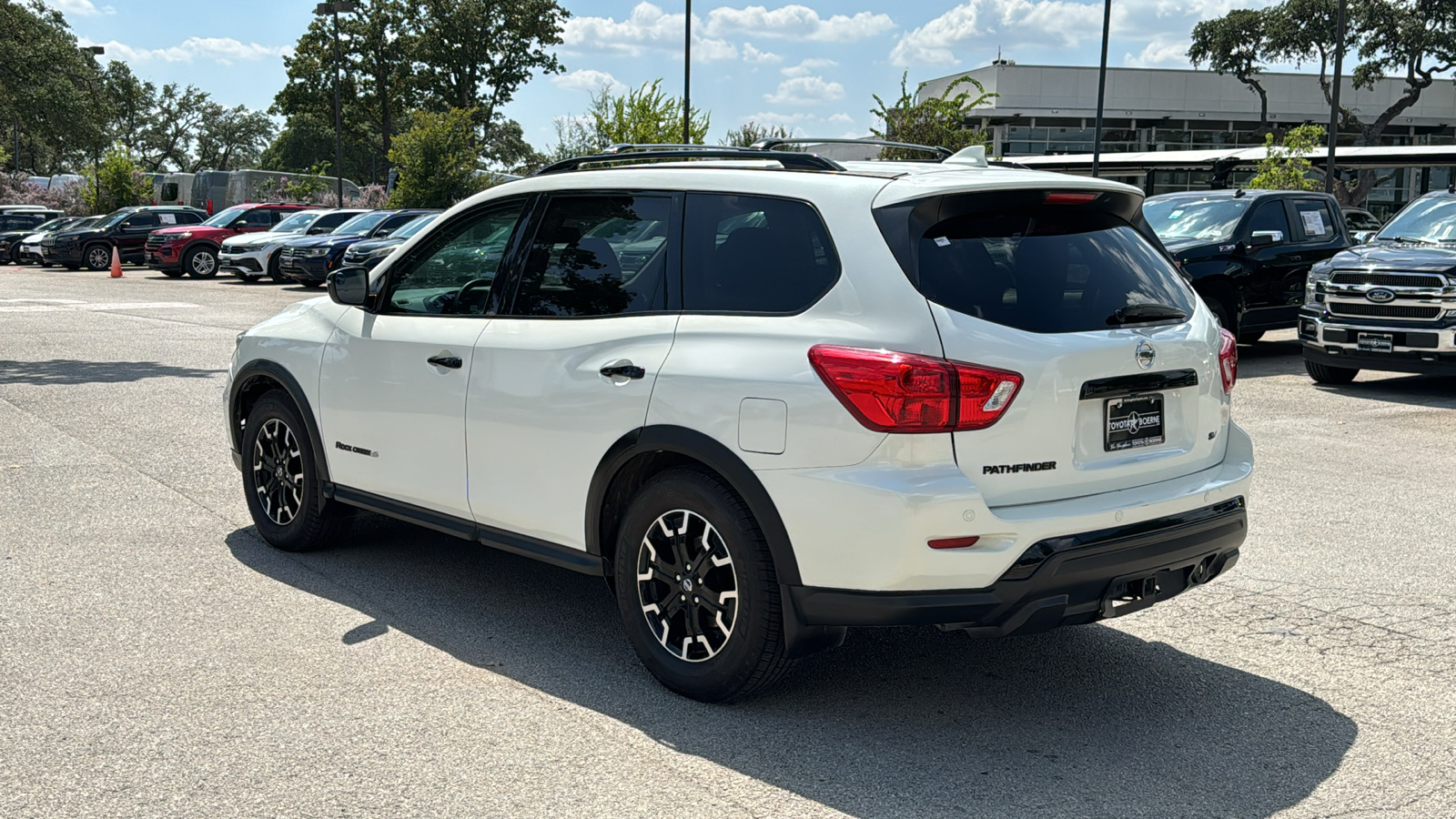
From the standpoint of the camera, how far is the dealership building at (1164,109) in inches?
2569

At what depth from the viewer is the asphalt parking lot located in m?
3.74

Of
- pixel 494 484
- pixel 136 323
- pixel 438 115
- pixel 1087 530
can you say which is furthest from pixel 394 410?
pixel 438 115

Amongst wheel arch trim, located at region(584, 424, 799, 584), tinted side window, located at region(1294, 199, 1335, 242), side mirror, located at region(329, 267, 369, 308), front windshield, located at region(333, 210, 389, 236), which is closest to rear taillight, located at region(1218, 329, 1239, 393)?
wheel arch trim, located at region(584, 424, 799, 584)

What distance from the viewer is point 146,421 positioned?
997 cm

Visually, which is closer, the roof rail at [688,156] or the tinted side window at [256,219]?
the roof rail at [688,156]

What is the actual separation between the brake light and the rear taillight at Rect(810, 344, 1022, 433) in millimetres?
777

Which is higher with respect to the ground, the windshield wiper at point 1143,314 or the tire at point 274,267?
the windshield wiper at point 1143,314

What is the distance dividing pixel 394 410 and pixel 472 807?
2.25 m

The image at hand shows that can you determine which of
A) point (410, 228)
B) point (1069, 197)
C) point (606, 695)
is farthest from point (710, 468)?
point (410, 228)

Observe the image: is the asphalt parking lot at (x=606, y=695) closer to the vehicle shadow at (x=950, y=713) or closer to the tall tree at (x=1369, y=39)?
the vehicle shadow at (x=950, y=713)

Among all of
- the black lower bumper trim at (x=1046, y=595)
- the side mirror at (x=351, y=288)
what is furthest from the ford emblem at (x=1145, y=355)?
the side mirror at (x=351, y=288)

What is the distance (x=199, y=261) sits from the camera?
31750mm

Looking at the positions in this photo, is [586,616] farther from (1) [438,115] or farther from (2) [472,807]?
(1) [438,115]

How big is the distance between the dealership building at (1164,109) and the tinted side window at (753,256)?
60.9 m
